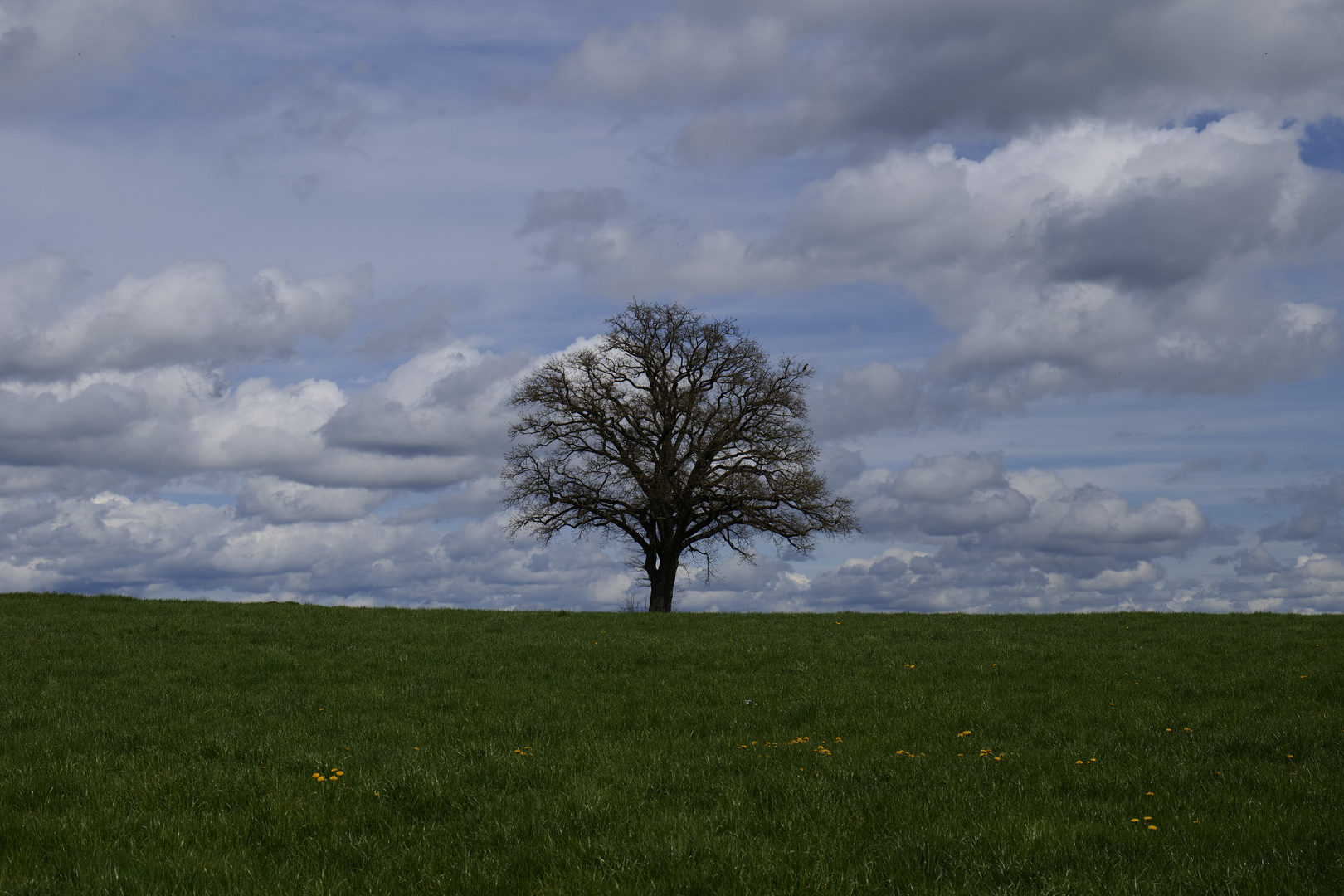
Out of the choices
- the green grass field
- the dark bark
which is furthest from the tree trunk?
the green grass field

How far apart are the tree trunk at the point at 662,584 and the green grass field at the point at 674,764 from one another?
16.5 m

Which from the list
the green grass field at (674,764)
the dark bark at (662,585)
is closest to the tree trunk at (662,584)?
the dark bark at (662,585)

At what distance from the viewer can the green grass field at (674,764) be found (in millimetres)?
7586

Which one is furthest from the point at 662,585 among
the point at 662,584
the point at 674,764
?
the point at 674,764

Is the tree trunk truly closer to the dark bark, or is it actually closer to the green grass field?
the dark bark

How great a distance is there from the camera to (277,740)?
41.1 ft

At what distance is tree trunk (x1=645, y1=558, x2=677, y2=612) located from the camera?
38.9m

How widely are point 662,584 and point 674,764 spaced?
28220 millimetres

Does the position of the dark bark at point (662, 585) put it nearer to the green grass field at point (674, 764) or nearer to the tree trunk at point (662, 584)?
the tree trunk at point (662, 584)

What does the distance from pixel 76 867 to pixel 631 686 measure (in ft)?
33.0

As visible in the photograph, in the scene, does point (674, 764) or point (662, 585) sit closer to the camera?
point (674, 764)

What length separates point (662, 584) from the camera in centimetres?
3912

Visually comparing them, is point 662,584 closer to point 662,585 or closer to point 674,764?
point 662,585

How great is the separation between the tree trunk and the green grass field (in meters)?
16.5
